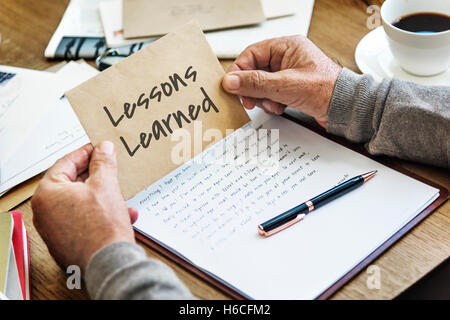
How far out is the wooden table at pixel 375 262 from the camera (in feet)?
2.05

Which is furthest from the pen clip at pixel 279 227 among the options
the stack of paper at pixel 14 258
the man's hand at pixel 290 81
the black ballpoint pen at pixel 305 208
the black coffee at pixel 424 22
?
the black coffee at pixel 424 22

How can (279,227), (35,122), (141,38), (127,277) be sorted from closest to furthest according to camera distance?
(127,277)
(279,227)
(35,122)
(141,38)

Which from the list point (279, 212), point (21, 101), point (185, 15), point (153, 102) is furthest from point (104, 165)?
point (185, 15)

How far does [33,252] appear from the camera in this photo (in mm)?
705

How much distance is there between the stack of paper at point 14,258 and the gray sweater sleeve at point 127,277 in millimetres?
120

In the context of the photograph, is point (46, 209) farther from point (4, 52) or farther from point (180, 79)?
point (4, 52)

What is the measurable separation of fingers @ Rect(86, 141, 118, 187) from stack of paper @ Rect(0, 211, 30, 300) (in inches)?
5.7

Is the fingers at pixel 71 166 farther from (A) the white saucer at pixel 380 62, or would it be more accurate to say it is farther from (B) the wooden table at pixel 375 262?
(A) the white saucer at pixel 380 62

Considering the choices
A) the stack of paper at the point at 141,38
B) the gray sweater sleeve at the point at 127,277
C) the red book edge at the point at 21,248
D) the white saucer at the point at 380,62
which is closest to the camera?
the gray sweater sleeve at the point at 127,277

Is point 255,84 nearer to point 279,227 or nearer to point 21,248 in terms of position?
point 279,227

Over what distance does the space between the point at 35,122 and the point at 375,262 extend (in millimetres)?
657

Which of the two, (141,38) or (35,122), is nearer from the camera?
(35,122)

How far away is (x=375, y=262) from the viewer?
64 centimetres
